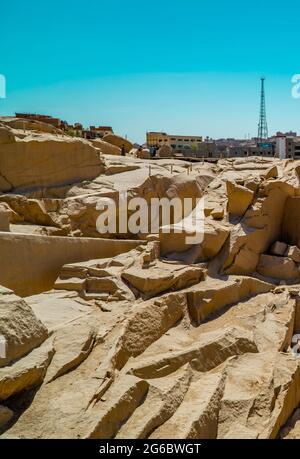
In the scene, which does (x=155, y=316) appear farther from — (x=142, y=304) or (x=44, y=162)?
(x=44, y=162)

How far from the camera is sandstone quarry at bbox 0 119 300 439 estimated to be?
363cm

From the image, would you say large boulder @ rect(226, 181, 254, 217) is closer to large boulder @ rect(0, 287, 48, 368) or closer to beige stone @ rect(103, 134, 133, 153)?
large boulder @ rect(0, 287, 48, 368)

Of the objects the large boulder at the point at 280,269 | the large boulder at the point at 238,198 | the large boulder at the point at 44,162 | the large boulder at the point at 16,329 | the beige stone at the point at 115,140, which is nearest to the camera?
the large boulder at the point at 16,329

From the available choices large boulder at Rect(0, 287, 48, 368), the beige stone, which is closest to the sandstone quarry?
large boulder at Rect(0, 287, 48, 368)

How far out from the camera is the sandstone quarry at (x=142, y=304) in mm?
3633

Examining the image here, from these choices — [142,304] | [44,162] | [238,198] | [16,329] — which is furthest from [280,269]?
[16,329]

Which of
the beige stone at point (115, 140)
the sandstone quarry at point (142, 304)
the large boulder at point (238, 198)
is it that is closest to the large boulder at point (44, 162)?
the sandstone quarry at point (142, 304)

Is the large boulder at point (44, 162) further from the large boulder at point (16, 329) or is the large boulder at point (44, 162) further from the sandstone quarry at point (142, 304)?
the large boulder at point (16, 329)

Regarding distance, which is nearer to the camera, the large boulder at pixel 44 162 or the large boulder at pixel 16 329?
the large boulder at pixel 16 329

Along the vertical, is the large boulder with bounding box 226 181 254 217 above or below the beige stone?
below

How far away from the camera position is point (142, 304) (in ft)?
18.6

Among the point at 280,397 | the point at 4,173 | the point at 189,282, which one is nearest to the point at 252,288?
the point at 189,282

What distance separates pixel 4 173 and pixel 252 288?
6002 mm

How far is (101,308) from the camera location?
5555 mm
